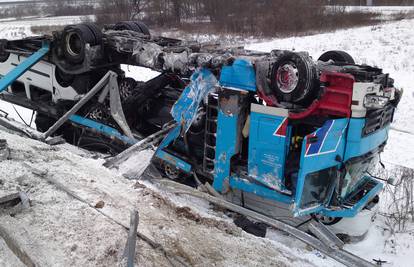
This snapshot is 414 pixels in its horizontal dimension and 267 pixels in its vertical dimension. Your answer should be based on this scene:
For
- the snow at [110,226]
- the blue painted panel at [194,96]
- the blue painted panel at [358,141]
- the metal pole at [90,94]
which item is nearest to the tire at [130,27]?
the metal pole at [90,94]

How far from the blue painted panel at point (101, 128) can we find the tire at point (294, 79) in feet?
7.10

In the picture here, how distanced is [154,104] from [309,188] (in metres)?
2.66

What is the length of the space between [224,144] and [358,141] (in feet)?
4.36

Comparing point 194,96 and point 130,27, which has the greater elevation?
point 130,27

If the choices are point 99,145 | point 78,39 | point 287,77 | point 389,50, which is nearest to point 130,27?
point 78,39

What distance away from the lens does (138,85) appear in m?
5.79

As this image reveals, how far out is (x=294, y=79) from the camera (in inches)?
151

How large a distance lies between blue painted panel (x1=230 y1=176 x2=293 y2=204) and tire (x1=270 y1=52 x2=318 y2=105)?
2.97ft

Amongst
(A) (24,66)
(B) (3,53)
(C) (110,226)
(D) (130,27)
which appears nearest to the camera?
(C) (110,226)

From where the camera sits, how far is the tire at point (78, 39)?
18.3 feet

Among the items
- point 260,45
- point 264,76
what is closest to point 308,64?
point 264,76

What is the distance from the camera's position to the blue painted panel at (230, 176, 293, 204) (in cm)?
409

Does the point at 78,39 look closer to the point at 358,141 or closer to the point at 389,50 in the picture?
the point at 358,141

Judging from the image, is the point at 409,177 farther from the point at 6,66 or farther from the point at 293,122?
the point at 6,66
